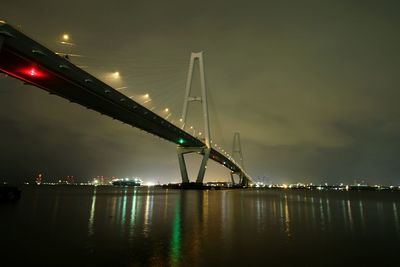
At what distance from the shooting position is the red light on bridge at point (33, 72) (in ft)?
91.4

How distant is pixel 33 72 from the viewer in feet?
93.7

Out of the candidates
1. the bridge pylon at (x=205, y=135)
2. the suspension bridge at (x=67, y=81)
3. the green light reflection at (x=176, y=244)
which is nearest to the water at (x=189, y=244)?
the green light reflection at (x=176, y=244)

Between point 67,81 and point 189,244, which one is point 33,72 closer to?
point 67,81

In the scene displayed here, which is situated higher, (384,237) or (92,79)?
(92,79)

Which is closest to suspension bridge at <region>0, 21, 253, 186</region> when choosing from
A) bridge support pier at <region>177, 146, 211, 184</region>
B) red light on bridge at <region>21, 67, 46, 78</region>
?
red light on bridge at <region>21, 67, 46, 78</region>

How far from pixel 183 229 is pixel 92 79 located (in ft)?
75.5

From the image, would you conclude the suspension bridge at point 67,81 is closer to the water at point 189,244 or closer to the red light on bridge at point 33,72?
the red light on bridge at point 33,72

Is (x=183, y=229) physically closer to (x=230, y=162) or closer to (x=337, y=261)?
(x=337, y=261)

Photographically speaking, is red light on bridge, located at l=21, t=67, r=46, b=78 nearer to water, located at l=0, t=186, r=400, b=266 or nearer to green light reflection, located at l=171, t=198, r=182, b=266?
water, located at l=0, t=186, r=400, b=266

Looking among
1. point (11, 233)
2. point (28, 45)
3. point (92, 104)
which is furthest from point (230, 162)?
point (11, 233)

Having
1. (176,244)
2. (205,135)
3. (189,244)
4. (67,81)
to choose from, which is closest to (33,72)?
(67,81)

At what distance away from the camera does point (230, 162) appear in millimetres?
111312

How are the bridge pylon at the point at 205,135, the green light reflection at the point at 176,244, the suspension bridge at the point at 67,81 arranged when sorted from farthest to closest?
the bridge pylon at the point at 205,135
the suspension bridge at the point at 67,81
the green light reflection at the point at 176,244

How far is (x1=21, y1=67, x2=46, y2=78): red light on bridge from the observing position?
91.4 feet
